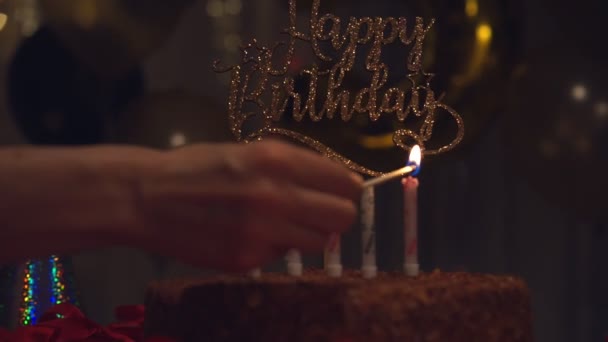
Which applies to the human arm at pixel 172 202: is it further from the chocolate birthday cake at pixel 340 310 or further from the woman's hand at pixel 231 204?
the chocolate birthday cake at pixel 340 310

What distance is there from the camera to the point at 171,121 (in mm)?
2668

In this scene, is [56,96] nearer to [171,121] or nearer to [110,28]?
[110,28]

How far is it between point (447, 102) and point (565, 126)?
1.95 ft

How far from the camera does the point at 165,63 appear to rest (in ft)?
12.6

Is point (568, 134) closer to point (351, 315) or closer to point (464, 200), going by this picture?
point (464, 200)

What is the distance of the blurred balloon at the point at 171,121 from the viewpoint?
104 inches

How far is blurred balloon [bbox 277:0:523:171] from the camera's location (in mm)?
2396

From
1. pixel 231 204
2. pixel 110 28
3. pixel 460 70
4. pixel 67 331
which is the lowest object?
pixel 67 331

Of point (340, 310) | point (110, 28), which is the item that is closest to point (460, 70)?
point (110, 28)

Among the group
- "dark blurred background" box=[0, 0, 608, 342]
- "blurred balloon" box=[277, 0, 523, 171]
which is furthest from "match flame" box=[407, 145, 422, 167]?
"blurred balloon" box=[277, 0, 523, 171]

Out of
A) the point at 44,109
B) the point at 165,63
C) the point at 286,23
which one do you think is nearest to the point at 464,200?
Answer: the point at 286,23

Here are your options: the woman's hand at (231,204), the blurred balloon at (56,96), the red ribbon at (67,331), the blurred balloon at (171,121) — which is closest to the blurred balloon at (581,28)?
the blurred balloon at (171,121)

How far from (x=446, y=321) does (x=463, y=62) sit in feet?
4.73

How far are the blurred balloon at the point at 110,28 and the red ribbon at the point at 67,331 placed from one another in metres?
1.54
